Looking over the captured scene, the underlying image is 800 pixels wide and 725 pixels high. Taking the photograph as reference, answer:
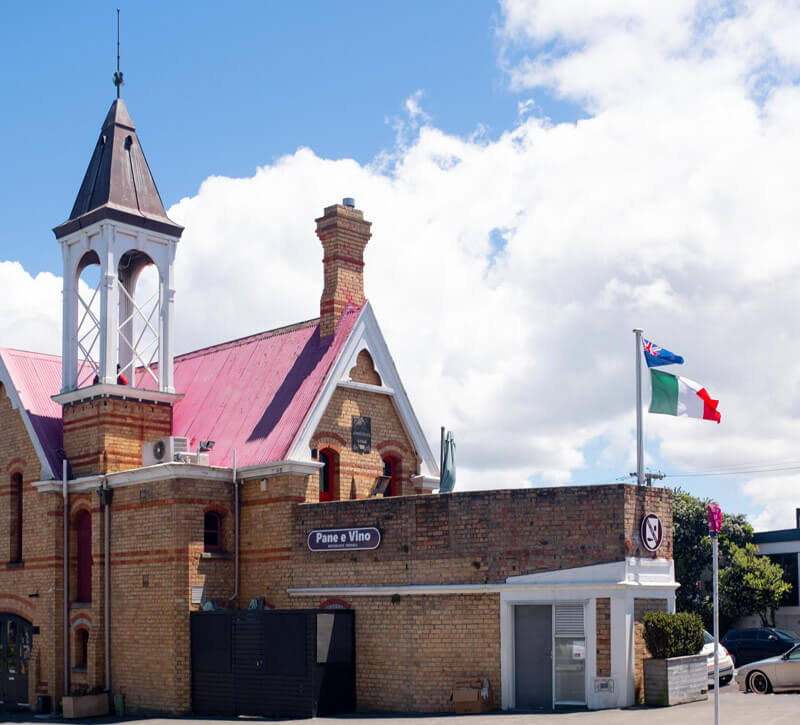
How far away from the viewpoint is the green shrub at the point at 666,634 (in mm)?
23547

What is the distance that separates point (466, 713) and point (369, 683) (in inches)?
109

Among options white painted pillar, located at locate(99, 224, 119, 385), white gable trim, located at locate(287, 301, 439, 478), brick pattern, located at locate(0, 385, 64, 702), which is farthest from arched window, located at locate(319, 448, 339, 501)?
brick pattern, located at locate(0, 385, 64, 702)

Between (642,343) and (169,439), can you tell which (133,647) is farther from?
(642,343)

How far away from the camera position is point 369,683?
84.2 feet

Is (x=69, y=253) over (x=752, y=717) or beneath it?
over

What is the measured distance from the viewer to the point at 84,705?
28547 millimetres

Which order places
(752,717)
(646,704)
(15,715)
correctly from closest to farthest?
(752,717) < (646,704) < (15,715)

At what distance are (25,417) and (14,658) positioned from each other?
6.98 m

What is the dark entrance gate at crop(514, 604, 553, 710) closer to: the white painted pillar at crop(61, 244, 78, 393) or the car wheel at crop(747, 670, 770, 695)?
the car wheel at crop(747, 670, 770, 695)

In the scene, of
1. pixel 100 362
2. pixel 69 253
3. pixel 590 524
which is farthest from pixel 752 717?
pixel 69 253

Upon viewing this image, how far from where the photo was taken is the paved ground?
21.2 meters

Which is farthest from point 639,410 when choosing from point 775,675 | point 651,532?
point 775,675

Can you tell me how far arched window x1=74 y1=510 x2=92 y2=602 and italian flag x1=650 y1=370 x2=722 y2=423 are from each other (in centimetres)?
1604

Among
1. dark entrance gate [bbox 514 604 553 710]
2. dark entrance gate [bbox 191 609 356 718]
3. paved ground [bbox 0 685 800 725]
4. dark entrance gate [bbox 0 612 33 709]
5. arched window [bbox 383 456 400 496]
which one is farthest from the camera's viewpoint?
dark entrance gate [bbox 0 612 33 709]
